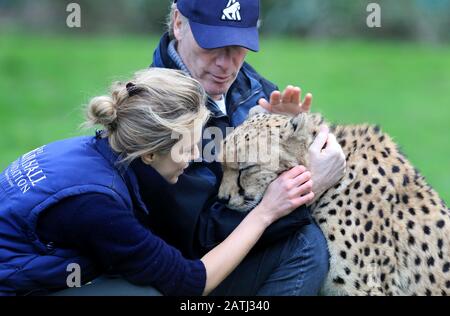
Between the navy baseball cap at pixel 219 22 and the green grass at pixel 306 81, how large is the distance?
12.7 ft

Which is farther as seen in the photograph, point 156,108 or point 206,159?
point 206,159

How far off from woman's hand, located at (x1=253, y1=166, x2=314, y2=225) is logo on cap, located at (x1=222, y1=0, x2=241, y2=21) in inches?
31.7

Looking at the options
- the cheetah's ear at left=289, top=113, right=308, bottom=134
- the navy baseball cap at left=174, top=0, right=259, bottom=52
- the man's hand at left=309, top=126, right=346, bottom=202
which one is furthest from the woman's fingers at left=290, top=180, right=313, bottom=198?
the navy baseball cap at left=174, top=0, right=259, bottom=52

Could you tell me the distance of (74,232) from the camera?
10.3 ft

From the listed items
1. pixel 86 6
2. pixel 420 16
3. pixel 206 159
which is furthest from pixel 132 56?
pixel 206 159

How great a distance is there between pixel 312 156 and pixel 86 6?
1661cm

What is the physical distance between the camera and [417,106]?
12461 mm

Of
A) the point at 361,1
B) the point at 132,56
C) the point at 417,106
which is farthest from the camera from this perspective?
the point at 361,1

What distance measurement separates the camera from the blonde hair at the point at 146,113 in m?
3.31

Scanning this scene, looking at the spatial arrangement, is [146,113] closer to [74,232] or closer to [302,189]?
[74,232]

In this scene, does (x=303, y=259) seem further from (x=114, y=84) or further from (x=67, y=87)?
(x=67, y=87)

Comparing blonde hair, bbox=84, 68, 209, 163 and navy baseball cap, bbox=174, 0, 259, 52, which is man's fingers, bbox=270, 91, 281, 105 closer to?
navy baseball cap, bbox=174, 0, 259, 52

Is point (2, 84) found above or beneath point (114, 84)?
beneath

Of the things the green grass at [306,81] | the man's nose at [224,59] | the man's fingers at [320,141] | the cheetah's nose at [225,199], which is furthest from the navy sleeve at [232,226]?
the green grass at [306,81]
